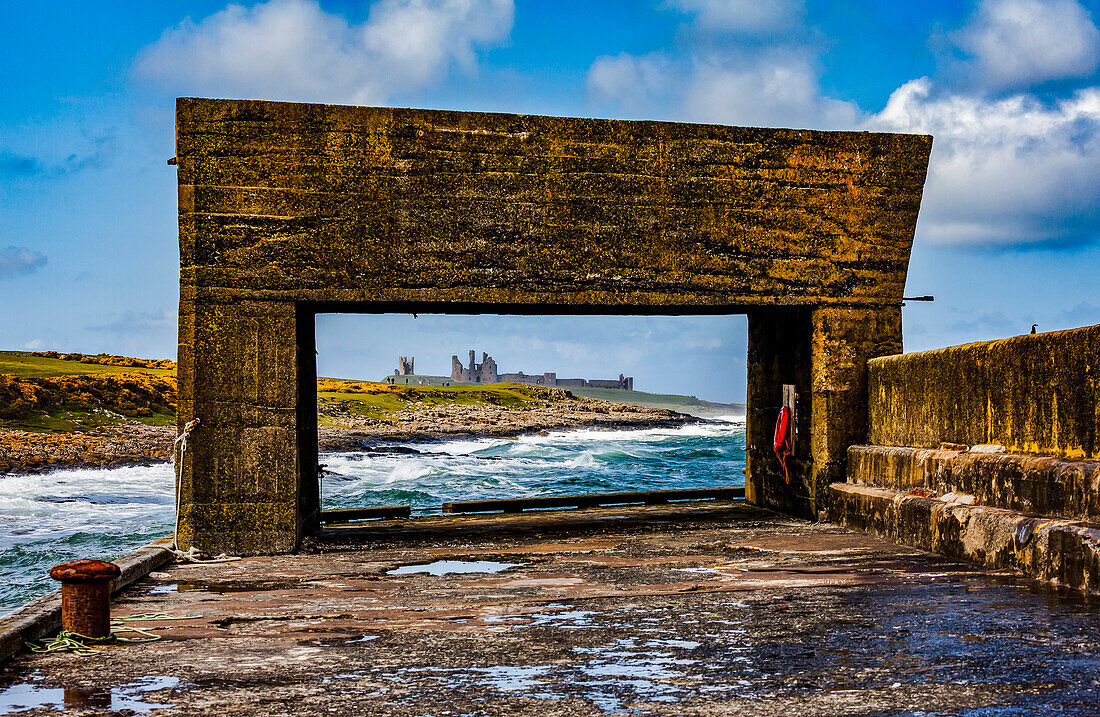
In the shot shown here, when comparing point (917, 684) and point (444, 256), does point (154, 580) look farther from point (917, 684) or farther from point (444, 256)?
point (917, 684)

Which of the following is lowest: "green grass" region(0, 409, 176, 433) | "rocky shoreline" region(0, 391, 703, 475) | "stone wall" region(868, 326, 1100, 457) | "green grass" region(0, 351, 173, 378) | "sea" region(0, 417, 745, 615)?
"sea" region(0, 417, 745, 615)

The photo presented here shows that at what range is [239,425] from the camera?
869cm

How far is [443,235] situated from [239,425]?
2514 millimetres

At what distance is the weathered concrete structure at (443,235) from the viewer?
8.65 m

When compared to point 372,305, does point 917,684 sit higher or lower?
lower

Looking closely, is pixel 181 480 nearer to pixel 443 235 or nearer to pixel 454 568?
pixel 454 568

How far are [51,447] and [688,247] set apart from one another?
27826 mm

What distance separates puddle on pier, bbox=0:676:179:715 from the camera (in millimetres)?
3926

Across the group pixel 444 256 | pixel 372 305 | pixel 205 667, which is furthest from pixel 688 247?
pixel 205 667

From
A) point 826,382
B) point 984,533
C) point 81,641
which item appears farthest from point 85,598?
point 826,382

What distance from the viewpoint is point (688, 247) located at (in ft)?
30.6

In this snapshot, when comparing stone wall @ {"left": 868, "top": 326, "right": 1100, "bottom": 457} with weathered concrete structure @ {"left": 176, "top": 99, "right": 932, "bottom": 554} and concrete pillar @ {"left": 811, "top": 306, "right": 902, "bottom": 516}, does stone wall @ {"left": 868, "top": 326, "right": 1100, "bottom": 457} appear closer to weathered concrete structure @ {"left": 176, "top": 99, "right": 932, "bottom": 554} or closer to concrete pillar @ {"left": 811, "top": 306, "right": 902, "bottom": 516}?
concrete pillar @ {"left": 811, "top": 306, "right": 902, "bottom": 516}

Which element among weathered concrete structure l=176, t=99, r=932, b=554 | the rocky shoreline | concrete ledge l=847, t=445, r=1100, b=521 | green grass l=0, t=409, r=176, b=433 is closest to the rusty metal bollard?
weathered concrete structure l=176, t=99, r=932, b=554

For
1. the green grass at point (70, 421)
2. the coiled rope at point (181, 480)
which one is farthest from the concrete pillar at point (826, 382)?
the green grass at point (70, 421)
